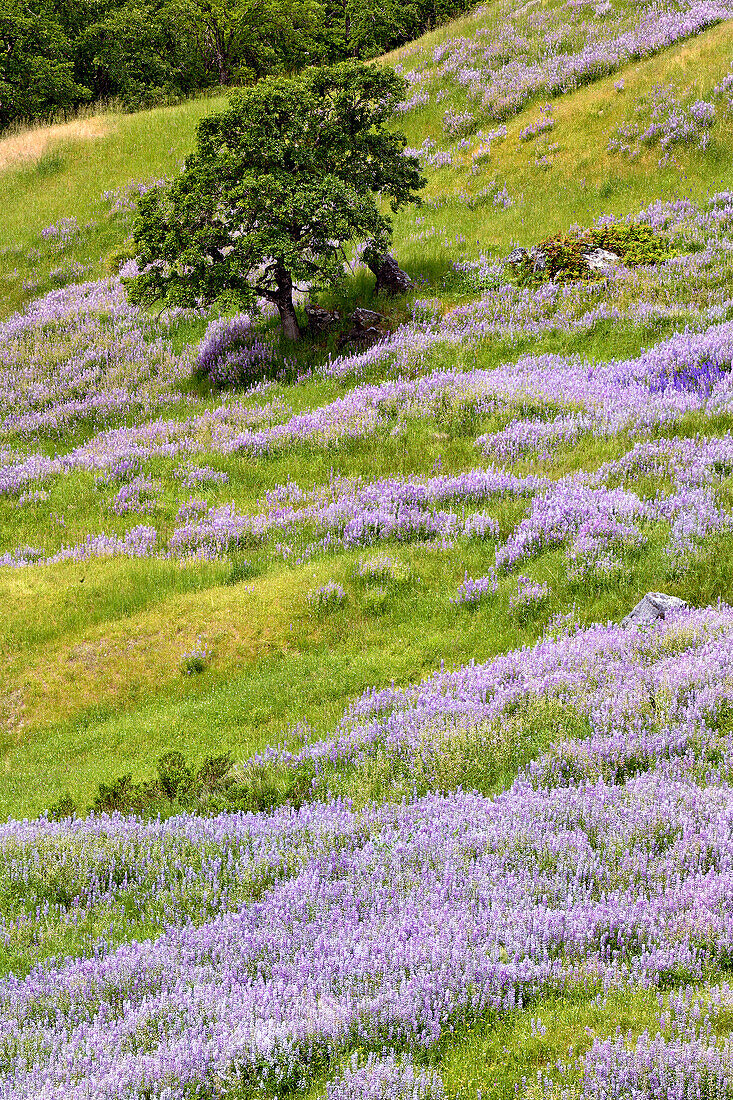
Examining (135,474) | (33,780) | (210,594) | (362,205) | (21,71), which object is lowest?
(33,780)

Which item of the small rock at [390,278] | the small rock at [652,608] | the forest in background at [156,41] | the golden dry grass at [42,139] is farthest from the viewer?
the forest in background at [156,41]

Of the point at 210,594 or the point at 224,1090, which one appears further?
the point at 210,594

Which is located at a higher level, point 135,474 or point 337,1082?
point 135,474

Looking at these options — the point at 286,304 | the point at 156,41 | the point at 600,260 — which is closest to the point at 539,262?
the point at 600,260

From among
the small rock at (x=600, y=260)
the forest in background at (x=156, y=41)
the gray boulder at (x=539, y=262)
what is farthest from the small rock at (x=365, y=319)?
the forest in background at (x=156, y=41)

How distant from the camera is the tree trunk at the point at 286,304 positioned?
1762 cm

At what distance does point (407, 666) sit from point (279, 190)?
11.7m

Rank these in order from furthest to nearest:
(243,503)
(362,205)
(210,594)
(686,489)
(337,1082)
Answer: (362,205), (243,503), (210,594), (686,489), (337,1082)

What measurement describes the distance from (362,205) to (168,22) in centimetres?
4600

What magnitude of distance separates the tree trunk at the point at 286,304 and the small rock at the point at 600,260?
6583 mm

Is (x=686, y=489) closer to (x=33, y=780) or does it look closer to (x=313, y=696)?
(x=313, y=696)

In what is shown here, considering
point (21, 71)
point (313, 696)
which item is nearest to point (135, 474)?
point (313, 696)

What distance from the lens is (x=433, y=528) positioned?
11.3 m

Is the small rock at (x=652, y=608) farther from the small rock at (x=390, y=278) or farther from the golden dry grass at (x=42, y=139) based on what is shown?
the golden dry grass at (x=42, y=139)
